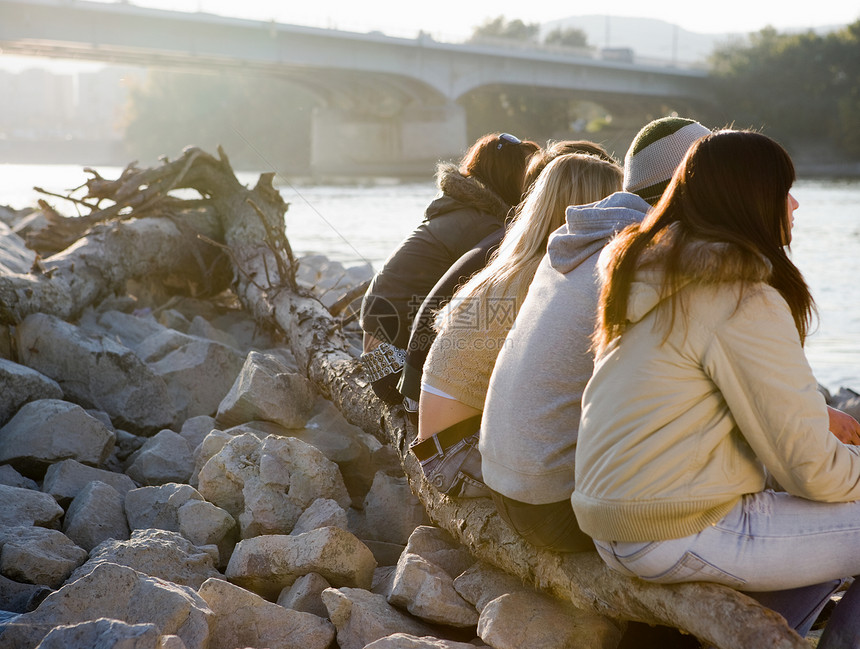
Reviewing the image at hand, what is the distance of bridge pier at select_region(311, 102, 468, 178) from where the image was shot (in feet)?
108

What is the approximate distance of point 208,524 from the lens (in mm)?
2924

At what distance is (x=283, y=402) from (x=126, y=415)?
85cm

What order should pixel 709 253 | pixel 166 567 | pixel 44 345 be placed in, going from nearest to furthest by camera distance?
pixel 709 253
pixel 166 567
pixel 44 345

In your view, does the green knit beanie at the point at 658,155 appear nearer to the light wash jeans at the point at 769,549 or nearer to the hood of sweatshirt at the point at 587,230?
the hood of sweatshirt at the point at 587,230

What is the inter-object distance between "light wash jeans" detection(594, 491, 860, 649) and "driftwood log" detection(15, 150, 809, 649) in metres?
0.07

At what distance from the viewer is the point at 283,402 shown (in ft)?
12.8

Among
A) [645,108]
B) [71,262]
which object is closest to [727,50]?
[645,108]

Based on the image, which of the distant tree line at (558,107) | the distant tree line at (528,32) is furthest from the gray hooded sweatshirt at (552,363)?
the distant tree line at (528,32)

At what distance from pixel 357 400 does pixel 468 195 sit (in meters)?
0.97

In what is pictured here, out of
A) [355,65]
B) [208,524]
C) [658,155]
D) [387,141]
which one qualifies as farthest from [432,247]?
[387,141]

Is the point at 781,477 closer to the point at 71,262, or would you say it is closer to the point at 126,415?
the point at 126,415

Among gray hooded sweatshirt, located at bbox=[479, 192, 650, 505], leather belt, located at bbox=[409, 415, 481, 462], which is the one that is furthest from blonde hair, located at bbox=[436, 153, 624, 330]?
leather belt, located at bbox=[409, 415, 481, 462]

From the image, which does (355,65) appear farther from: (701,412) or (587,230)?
(701,412)

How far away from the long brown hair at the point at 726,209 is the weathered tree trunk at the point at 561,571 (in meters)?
0.67
